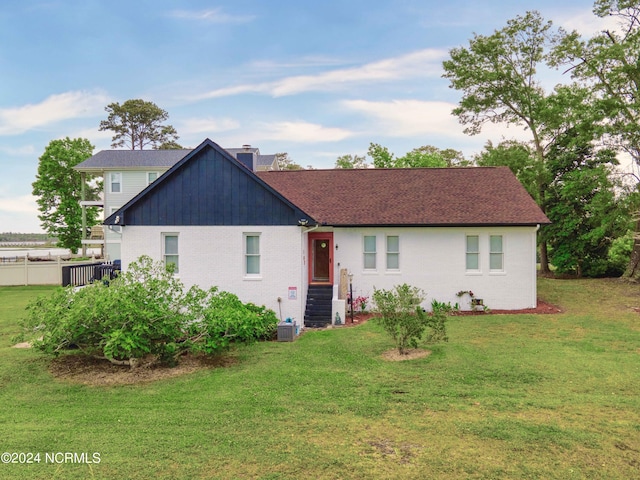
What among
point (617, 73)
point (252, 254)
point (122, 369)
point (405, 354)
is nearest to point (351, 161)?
point (617, 73)

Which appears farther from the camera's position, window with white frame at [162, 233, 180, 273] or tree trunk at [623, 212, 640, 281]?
tree trunk at [623, 212, 640, 281]

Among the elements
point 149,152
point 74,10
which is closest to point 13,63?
point 74,10

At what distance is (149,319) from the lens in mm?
8453

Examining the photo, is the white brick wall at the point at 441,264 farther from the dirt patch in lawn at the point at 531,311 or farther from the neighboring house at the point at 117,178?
the neighboring house at the point at 117,178

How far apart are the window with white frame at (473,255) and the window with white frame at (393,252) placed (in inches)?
106

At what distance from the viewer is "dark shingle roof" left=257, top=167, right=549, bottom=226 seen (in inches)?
623

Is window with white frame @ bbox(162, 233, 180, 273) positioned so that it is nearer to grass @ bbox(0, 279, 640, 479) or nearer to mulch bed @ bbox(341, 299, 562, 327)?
grass @ bbox(0, 279, 640, 479)

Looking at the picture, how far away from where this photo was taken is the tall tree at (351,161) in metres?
45.8

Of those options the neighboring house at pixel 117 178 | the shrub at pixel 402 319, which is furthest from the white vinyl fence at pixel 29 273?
the shrub at pixel 402 319

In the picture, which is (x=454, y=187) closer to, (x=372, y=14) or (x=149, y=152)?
(x=372, y=14)

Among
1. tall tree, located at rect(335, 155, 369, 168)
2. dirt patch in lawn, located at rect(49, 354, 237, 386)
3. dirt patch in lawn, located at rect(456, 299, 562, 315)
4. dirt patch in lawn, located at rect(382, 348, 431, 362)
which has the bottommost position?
dirt patch in lawn, located at rect(49, 354, 237, 386)

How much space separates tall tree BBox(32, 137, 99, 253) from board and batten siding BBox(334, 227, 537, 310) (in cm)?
3526

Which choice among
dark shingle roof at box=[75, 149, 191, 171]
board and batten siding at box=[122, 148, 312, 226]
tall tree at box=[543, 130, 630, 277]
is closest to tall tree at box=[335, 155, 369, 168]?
dark shingle roof at box=[75, 149, 191, 171]

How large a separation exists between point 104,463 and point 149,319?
3777mm
